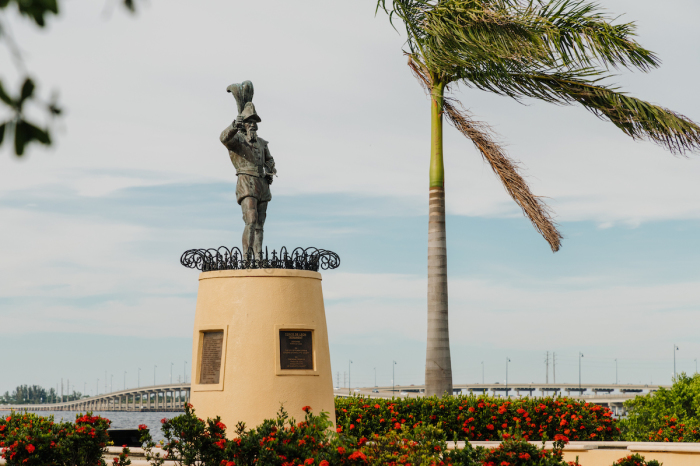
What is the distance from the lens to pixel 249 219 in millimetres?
13562

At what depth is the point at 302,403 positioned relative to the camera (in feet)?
40.9

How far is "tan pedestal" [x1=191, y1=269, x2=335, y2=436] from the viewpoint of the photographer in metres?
12.3

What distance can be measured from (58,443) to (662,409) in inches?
528

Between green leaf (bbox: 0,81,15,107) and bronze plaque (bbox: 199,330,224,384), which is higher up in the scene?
green leaf (bbox: 0,81,15,107)

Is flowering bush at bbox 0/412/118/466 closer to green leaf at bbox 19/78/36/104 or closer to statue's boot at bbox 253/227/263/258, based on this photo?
statue's boot at bbox 253/227/263/258

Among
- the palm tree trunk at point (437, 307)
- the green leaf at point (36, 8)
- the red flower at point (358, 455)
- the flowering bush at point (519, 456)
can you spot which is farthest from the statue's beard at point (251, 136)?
the green leaf at point (36, 8)

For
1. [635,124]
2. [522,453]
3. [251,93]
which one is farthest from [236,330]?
[635,124]

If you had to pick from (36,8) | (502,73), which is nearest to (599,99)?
(502,73)

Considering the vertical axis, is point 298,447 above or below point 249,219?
below

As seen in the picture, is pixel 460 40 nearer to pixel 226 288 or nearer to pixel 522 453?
pixel 226 288

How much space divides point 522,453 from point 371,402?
24.8 feet

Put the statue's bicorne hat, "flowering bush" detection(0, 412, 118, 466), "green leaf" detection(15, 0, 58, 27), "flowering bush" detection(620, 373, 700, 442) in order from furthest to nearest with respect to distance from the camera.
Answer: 1. "flowering bush" detection(620, 373, 700, 442)
2. the statue's bicorne hat
3. "flowering bush" detection(0, 412, 118, 466)
4. "green leaf" detection(15, 0, 58, 27)

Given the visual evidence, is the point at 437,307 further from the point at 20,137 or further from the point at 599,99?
the point at 20,137

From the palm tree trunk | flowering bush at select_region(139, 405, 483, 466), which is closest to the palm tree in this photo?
the palm tree trunk
